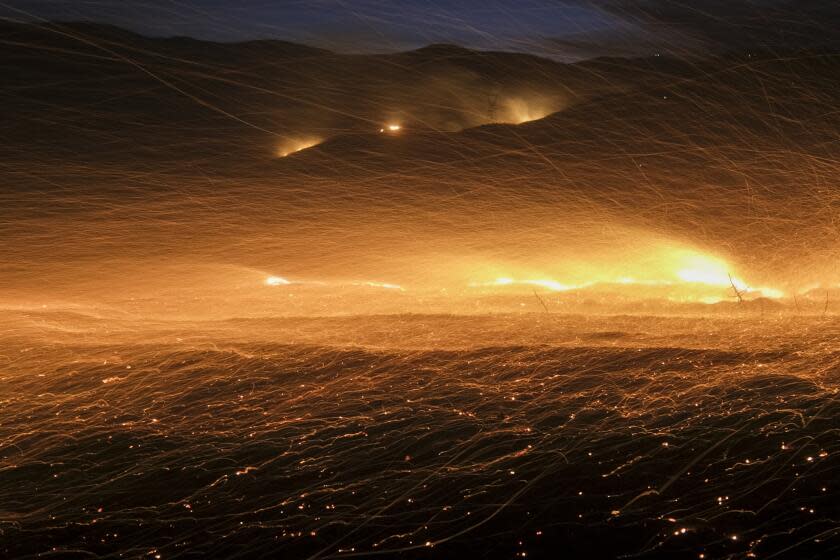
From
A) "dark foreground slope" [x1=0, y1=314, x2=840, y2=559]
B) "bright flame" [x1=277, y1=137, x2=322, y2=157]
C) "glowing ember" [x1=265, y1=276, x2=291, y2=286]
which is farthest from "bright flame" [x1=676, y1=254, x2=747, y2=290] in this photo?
"glowing ember" [x1=265, y1=276, x2=291, y2=286]

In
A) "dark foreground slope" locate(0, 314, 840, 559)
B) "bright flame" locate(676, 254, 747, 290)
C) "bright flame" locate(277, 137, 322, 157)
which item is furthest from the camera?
"bright flame" locate(676, 254, 747, 290)

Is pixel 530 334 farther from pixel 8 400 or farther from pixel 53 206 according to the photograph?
pixel 53 206

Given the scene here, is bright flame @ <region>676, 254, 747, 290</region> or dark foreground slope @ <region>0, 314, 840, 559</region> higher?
bright flame @ <region>676, 254, 747, 290</region>

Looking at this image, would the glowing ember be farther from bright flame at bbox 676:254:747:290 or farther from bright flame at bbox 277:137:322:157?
bright flame at bbox 676:254:747:290

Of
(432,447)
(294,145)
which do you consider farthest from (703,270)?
(432,447)

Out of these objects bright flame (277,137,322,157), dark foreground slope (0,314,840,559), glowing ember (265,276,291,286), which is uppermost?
bright flame (277,137,322,157)

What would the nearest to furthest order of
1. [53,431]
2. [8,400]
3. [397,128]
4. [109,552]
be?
[109,552]
[53,431]
[8,400]
[397,128]

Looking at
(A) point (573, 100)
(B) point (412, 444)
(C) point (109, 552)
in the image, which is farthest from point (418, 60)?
(C) point (109, 552)

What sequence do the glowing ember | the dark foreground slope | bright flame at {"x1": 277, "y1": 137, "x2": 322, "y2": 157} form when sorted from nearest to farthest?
the dark foreground slope < bright flame at {"x1": 277, "y1": 137, "x2": 322, "y2": 157} < the glowing ember

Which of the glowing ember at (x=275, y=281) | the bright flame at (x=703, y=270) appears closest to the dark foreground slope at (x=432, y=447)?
the bright flame at (x=703, y=270)
